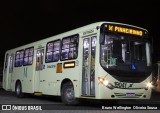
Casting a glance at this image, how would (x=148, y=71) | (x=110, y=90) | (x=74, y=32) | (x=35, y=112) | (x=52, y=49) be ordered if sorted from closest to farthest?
1. (x=35, y=112)
2. (x=110, y=90)
3. (x=148, y=71)
4. (x=74, y=32)
5. (x=52, y=49)

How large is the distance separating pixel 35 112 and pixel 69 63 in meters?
3.98

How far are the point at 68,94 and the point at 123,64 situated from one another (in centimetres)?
308

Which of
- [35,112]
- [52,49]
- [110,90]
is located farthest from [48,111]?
[52,49]

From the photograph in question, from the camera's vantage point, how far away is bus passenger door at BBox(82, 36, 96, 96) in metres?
13.7

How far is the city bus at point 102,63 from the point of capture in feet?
→ 43.5

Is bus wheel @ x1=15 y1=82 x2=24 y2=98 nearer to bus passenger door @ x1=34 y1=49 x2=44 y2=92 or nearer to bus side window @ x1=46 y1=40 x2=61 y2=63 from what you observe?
bus passenger door @ x1=34 y1=49 x2=44 y2=92

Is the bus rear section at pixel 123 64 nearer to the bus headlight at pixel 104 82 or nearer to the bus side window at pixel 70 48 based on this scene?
the bus headlight at pixel 104 82

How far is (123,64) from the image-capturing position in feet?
44.2

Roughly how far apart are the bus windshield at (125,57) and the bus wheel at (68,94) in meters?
2.43

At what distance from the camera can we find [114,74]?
13242 mm

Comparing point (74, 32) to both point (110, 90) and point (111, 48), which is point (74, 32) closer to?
point (111, 48)

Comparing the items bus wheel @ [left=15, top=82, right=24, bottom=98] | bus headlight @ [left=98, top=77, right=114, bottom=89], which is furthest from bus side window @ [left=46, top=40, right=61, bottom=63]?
bus wheel @ [left=15, top=82, right=24, bottom=98]

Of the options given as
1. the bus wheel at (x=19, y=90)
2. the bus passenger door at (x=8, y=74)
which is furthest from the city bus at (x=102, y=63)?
the bus passenger door at (x=8, y=74)

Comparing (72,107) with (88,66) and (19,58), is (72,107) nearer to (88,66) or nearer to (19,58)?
(88,66)
